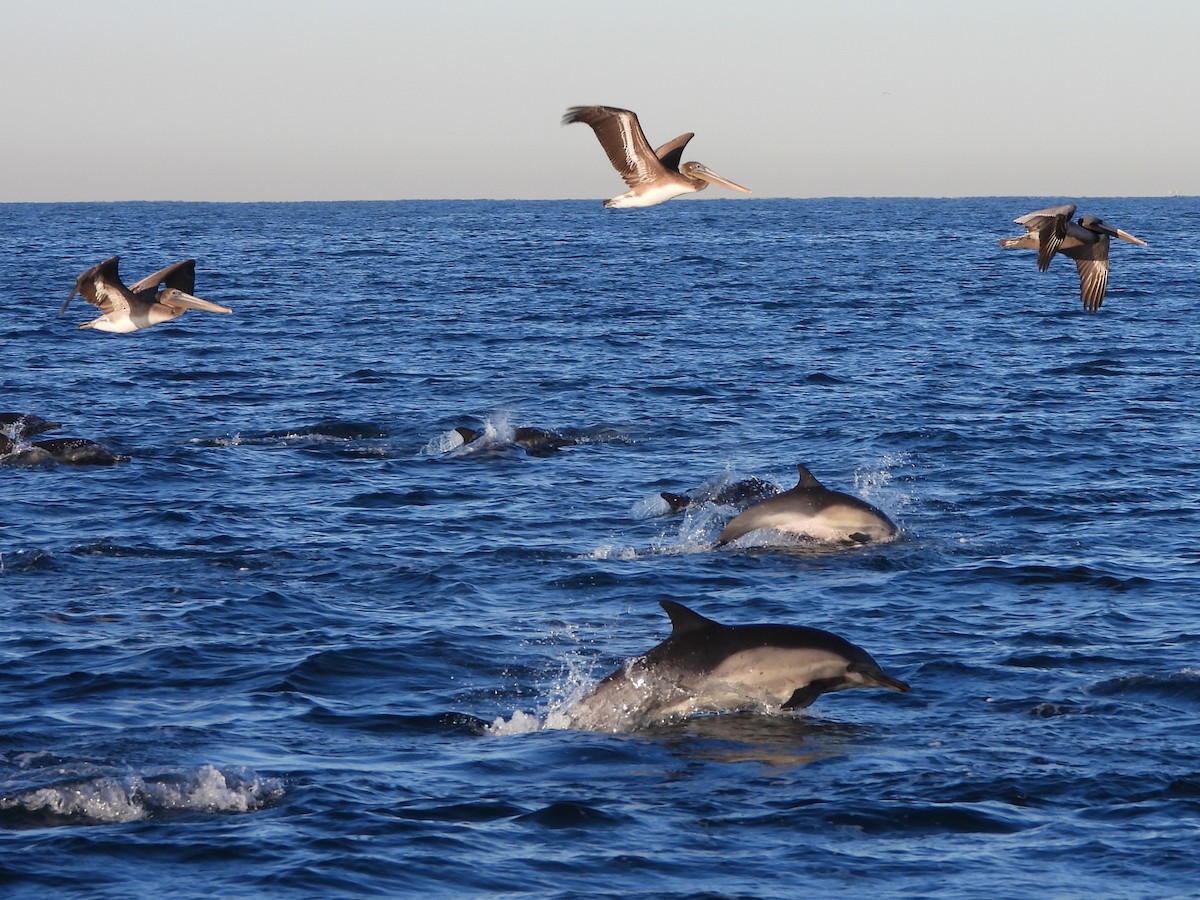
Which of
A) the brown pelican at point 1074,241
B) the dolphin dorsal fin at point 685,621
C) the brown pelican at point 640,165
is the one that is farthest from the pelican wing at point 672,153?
the dolphin dorsal fin at point 685,621

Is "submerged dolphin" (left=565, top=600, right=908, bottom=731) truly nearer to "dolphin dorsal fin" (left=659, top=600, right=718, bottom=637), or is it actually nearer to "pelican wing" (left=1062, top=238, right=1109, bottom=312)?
"dolphin dorsal fin" (left=659, top=600, right=718, bottom=637)

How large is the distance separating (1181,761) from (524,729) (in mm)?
4907

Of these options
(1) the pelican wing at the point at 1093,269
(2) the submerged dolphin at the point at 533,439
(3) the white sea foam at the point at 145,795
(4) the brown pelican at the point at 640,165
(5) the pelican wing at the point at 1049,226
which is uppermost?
(4) the brown pelican at the point at 640,165

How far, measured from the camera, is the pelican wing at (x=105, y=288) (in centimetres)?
2081

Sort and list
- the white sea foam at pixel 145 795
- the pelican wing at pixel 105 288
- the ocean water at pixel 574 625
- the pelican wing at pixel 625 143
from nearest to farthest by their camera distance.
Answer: the ocean water at pixel 574 625 → the white sea foam at pixel 145 795 → the pelican wing at pixel 625 143 → the pelican wing at pixel 105 288

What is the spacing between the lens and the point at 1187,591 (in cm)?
1759

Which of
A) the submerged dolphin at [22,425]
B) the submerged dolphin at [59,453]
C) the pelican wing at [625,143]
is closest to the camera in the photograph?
the pelican wing at [625,143]

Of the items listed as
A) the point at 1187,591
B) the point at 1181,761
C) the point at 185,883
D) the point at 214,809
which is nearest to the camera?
the point at 185,883

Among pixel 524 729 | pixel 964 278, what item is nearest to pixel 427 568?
pixel 524 729

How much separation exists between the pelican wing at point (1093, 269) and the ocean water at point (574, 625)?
2869mm

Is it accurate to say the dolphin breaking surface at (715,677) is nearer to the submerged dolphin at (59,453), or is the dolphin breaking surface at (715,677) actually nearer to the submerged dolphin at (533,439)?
the submerged dolphin at (533,439)

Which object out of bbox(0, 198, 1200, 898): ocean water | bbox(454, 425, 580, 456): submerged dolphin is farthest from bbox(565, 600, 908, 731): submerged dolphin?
bbox(454, 425, 580, 456): submerged dolphin

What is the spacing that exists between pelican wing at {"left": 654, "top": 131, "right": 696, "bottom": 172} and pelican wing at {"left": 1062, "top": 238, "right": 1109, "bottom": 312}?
4.80 m

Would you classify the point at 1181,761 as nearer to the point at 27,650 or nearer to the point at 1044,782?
the point at 1044,782
